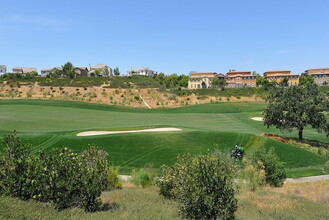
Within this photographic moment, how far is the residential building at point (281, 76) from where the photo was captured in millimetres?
136625

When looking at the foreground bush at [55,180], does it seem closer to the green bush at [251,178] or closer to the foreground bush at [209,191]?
the foreground bush at [209,191]

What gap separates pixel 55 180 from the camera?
36.7ft

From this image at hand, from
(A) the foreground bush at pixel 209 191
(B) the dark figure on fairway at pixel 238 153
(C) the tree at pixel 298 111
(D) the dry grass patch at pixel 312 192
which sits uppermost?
(C) the tree at pixel 298 111

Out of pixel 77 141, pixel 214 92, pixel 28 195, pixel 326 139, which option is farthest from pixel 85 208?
pixel 214 92

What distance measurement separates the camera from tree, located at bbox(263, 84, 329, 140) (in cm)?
3475

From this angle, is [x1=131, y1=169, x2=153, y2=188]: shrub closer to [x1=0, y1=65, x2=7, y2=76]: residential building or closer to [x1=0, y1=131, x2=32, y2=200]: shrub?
[x1=0, y1=131, x2=32, y2=200]: shrub

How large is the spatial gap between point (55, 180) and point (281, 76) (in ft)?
482

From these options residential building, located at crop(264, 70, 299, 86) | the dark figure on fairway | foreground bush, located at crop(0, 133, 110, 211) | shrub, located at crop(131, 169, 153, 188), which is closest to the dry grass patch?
the dark figure on fairway

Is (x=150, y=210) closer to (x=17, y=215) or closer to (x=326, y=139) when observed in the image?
(x=17, y=215)

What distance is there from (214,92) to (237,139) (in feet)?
207

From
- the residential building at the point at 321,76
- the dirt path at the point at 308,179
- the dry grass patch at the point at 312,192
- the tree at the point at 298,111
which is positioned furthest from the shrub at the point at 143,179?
the residential building at the point at 321,76

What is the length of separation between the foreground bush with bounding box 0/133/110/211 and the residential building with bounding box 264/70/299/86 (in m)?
136

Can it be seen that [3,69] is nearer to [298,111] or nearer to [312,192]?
[298,111]

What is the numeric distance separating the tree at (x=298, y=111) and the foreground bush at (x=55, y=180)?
29.3 m
